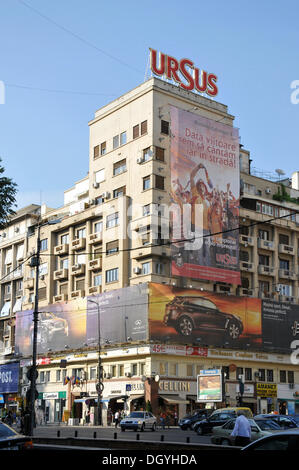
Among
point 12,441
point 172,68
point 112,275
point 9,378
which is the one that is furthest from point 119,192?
point 12,441

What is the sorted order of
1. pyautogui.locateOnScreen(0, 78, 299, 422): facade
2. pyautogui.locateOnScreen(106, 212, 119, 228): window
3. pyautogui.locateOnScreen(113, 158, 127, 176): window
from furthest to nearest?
pyautogui.locateOnScreen(113, 158, 127, 176): window < pyautogui.locateOnScreen(106, 212, 119, 228): window < pyautogui.locateOnScreen(0, 78, 299, 422): facade

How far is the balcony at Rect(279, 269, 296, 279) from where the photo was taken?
7300 cm

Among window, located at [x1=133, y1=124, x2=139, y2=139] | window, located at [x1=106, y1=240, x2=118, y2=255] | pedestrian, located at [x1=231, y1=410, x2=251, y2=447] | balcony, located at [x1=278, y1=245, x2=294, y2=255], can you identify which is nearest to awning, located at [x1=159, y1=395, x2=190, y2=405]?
window, located at [x1=106, y1=240, x2=118, y2=255]

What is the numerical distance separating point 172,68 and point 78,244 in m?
20.7

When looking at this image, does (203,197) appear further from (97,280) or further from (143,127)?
(97,280)

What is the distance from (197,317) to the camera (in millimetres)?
62812

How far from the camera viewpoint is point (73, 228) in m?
73.5

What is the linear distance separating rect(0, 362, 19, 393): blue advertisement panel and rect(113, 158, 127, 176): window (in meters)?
25.0

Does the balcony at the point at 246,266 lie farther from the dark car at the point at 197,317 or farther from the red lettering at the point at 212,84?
the red lettering at the point at 212,84

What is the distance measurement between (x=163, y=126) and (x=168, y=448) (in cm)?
4783

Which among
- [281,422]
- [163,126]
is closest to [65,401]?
[163,126]

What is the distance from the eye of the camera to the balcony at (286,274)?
73000 millimetres

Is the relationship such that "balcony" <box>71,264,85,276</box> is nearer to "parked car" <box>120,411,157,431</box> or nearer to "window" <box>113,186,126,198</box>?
"window" <box>113,186,126,198</box>

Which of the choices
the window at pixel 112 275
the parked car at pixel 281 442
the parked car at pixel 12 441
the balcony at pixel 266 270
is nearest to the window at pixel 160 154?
the window at pixel 112 275
